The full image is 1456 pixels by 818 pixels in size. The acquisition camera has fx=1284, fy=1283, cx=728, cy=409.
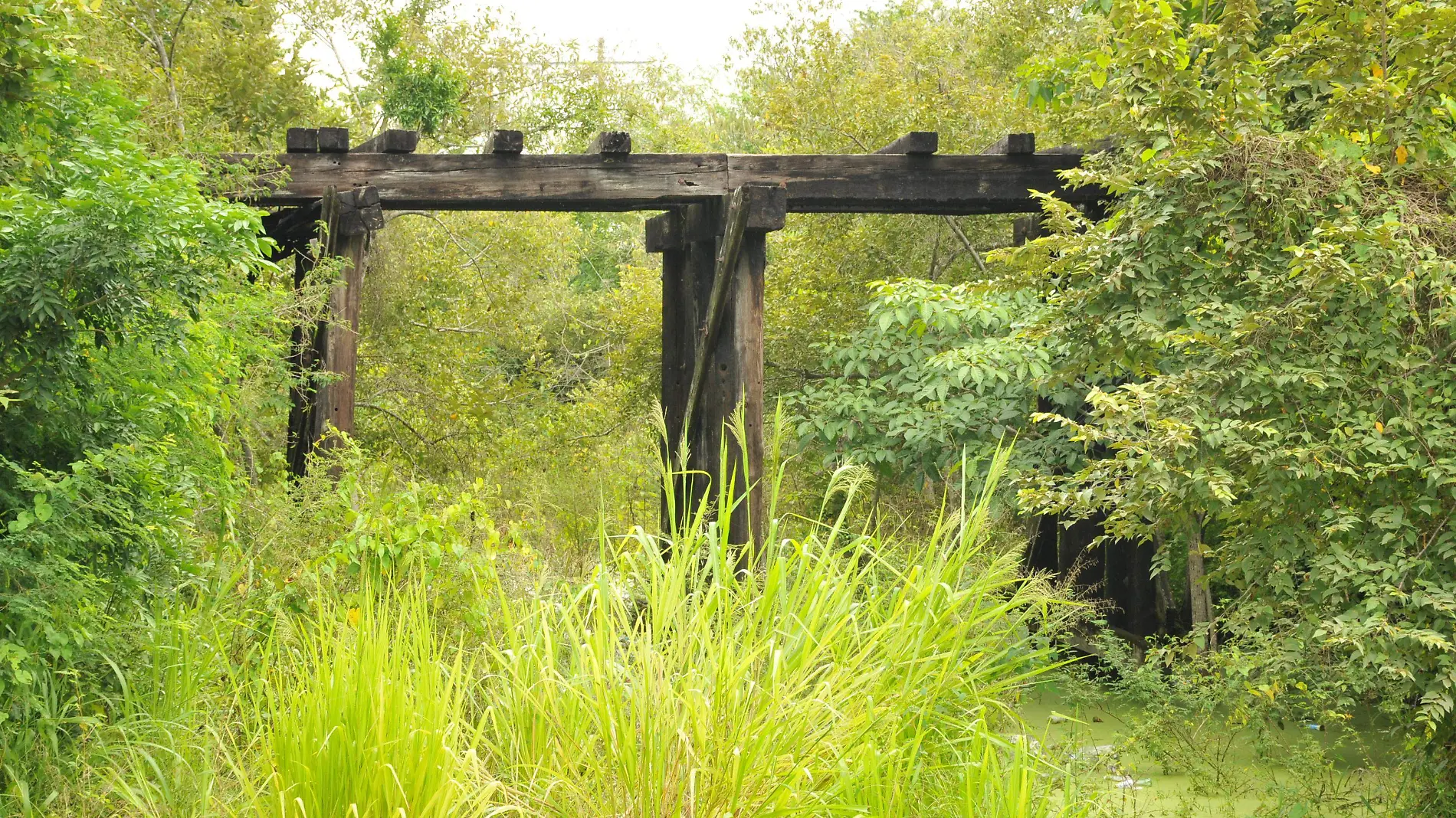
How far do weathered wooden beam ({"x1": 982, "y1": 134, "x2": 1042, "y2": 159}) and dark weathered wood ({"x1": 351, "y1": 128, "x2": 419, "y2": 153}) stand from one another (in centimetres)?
312

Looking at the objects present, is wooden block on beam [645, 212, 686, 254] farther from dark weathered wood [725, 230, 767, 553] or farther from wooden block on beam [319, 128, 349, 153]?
wooden block on beam [319, 128, 349, 153]

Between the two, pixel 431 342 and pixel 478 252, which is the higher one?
pixel 478 252

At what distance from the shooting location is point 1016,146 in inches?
275

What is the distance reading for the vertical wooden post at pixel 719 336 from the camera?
6641 mm

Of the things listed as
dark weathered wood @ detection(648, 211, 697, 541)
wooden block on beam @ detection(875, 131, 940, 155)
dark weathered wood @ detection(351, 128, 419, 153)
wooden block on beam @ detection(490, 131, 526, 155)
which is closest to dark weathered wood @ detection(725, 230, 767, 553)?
dark weathered wood @ detection(648, 211, 697, 541)

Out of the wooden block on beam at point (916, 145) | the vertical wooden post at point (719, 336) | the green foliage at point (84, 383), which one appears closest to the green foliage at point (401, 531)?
the green foliage at point (84, 383)

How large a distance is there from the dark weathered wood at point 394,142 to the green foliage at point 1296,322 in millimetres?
3614

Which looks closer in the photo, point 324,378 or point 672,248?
point 324,378

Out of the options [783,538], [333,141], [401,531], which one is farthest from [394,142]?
[783,538]

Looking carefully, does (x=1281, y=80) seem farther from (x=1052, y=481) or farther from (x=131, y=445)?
(x=131, y=445)

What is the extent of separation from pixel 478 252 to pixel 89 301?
9893 millimetres

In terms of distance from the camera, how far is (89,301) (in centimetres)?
323

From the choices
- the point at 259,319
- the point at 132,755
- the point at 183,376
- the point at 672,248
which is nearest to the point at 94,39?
the point at 259,319

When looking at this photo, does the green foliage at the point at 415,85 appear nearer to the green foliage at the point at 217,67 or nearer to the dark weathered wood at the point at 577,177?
the green foliage at the point at 217,67
